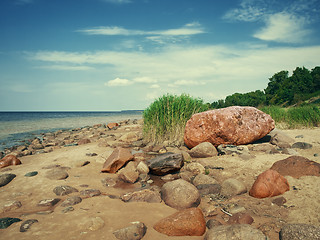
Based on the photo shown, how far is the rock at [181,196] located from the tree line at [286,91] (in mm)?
27054

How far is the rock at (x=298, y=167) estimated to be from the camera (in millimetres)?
4461

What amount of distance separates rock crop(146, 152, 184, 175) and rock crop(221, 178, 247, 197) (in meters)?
1.55

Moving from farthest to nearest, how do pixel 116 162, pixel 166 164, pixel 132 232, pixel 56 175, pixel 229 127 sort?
pixel 229 127 → pixel 116 162 → pixel 166 164 → pixel 56 175 → pixel 132 232

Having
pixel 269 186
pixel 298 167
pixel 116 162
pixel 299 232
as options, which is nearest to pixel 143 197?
pixel 116 162

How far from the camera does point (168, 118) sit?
8.99 m

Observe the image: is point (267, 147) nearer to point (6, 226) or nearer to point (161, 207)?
point (161, 207)

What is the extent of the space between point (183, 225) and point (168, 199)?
3.13 ft

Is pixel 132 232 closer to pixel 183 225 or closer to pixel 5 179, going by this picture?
pixel 183 225

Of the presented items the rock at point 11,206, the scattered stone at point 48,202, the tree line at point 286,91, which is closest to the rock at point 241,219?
the scattered stone at point 48,202

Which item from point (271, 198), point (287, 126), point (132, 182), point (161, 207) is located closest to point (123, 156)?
point (132, 182)

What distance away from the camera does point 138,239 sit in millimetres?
2986

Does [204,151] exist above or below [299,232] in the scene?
above

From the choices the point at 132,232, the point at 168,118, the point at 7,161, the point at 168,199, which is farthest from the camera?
the point at 168,118

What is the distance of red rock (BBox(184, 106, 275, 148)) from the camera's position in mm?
7273
